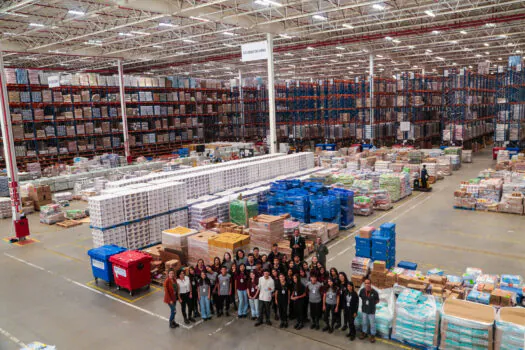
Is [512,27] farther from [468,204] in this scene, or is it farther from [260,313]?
[260,313]

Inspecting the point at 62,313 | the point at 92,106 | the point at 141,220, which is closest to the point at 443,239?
the point at 141,220

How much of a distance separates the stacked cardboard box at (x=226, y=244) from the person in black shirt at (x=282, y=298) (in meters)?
2.30

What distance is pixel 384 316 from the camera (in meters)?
7.13

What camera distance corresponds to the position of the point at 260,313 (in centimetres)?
774

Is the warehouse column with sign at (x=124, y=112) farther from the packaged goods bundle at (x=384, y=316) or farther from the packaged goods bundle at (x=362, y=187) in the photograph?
the packaged goods bundle at (x=384, y=316)

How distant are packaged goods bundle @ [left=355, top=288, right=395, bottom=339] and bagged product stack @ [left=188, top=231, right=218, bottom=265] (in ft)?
13.8

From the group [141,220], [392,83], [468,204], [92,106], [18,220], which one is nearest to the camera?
[141,220]

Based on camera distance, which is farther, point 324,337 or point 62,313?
point 62,313

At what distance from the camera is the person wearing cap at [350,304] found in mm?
6980

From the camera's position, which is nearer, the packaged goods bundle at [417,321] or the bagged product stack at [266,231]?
the packaged goods bundle at [417,321]

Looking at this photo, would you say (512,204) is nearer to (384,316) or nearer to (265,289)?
(384,316)

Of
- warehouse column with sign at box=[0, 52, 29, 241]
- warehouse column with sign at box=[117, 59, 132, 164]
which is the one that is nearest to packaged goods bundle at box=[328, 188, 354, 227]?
warehouse column with sign at box=[0, 52, 29, 241]

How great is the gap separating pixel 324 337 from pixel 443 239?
6.70 metres

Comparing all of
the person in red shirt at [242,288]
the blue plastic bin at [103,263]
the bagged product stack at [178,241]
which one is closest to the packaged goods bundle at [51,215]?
the blue plastic bin at [103,263]
